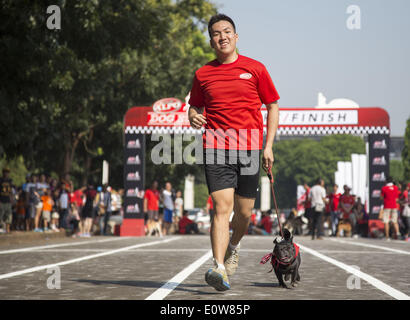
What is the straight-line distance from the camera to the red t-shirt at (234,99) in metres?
6.94

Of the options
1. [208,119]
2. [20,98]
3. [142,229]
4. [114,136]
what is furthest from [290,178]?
[208,119]

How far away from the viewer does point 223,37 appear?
22.7ft

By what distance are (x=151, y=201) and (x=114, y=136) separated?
362 inches

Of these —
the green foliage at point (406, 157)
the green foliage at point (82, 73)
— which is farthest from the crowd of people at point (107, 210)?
the green foliage at point (406, 157)

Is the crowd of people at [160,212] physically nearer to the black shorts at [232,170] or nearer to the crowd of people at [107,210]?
the crowd of people at [107,210]

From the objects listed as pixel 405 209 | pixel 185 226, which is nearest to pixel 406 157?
pixel 185 226

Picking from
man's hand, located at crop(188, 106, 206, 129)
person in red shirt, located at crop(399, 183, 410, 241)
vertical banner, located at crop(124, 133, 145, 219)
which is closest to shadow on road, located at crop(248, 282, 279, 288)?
man's hand, located at crop(188, 106, 206, 129)

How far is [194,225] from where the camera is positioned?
2992 centimetres

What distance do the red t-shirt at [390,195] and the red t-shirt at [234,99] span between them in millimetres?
16508

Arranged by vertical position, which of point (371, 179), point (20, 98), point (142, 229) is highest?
point (20, 98)

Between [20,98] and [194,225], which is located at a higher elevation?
[20,98]
